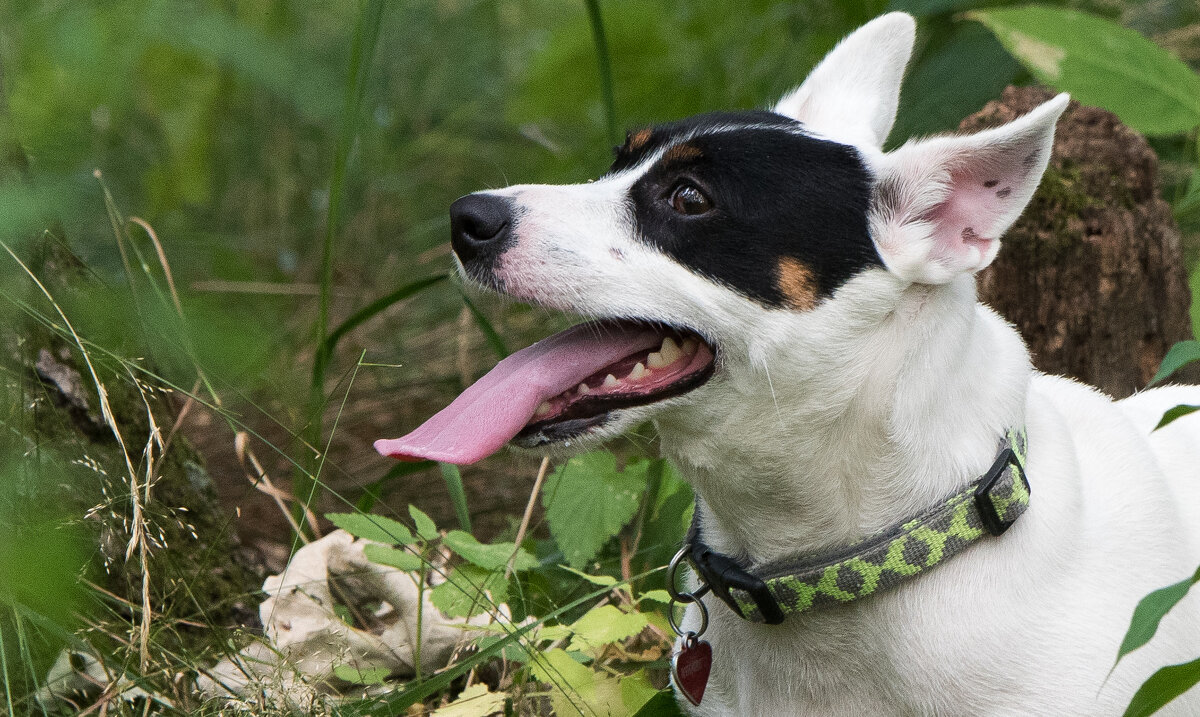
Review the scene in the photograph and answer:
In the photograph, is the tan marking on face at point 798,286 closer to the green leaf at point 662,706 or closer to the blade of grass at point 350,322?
the green leaf at point 662,706

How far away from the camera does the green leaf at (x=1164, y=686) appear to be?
1.68 metres

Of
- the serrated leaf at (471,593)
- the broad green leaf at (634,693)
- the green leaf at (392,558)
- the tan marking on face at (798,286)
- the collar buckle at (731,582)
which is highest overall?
the tan marking on face at (798,286)

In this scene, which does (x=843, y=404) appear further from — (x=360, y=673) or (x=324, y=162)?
(x=324, y=162)

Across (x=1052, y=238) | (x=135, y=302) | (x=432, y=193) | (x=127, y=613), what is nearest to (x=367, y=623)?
(x=127, y=613)

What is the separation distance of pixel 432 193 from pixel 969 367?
4.53 metres

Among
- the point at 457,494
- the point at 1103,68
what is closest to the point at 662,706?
the point at 457,494

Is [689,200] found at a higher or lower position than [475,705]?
higher

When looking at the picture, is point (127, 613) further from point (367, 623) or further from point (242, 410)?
point (242, 410)

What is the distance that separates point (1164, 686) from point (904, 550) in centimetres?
47

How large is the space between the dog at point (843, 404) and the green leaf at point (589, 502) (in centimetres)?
63

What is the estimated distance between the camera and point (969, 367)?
2098 mm

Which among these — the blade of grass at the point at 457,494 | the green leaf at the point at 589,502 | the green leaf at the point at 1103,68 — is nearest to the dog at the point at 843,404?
the green leaf at the point at 589,502

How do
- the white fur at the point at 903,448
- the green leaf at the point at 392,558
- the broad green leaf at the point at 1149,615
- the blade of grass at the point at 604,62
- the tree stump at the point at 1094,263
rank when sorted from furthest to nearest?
the blade of grass at the point at 604,62 < the tree stump at the point at 1094,263 < the green leaf at the point at 392,558 < the white fur at the point at 903,448 < the broad green leaf at the point at 1149,615

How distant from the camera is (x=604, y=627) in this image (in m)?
2.42
